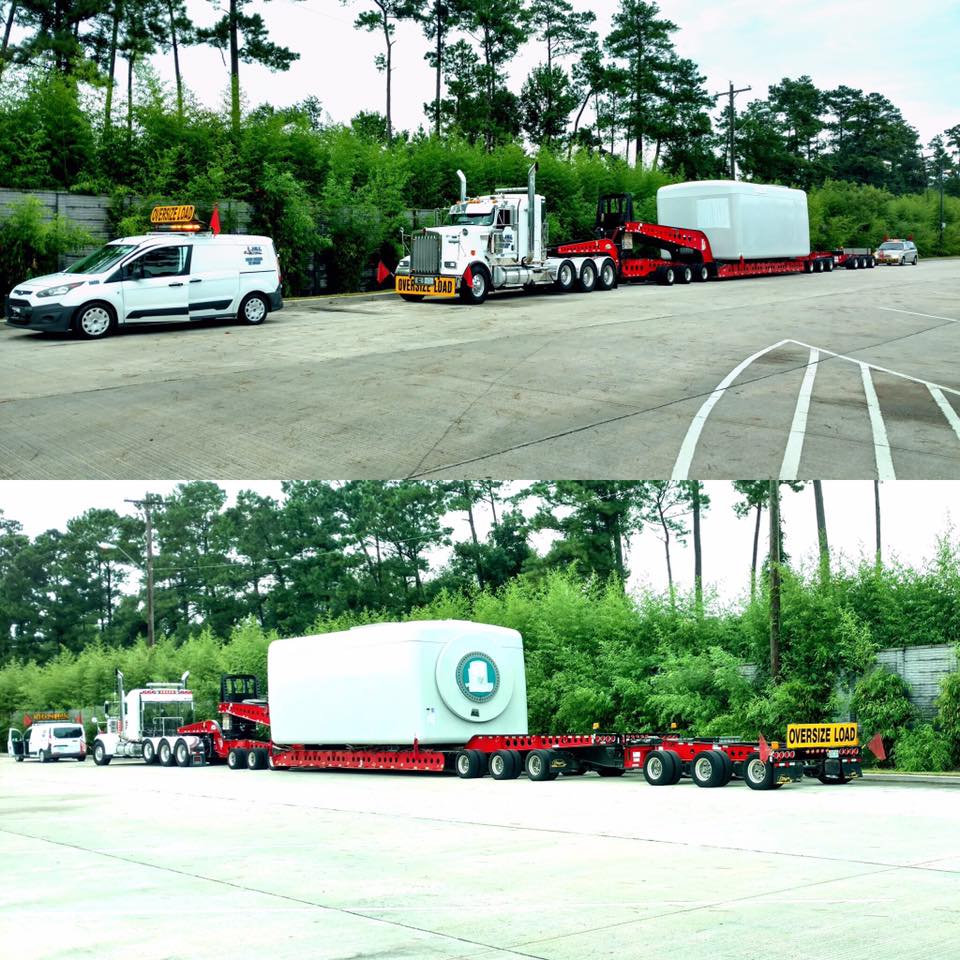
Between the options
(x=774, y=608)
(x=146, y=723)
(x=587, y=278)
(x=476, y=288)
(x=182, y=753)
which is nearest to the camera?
(x=774, y=608)

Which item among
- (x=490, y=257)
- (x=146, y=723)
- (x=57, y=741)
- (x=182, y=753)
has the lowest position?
(x=57, y=741)

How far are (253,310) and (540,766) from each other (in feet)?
44.1

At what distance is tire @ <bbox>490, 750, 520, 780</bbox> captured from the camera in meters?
20.7

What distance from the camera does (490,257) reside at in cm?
3478

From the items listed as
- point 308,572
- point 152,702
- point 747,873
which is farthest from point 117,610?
point 747,873

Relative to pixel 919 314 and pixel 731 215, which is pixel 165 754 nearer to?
pixel 919 314

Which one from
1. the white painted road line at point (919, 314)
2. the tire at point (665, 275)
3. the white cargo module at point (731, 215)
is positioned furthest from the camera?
the white cargo module at point (731, 215)

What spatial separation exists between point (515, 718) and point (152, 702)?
46.8 ft

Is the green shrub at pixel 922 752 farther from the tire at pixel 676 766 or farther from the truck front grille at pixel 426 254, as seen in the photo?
the truck front grille at pixel 426 254

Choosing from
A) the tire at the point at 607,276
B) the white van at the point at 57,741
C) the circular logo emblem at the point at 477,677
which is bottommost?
the white van at the point at 57,741

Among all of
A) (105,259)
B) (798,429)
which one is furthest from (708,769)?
→ (105,259)

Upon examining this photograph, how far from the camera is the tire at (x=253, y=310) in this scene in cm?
2773

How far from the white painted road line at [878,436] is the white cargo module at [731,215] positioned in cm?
2808

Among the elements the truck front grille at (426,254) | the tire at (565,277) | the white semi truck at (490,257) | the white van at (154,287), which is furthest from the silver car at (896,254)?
the white van at (154,287)
